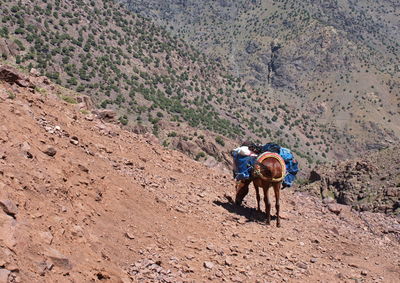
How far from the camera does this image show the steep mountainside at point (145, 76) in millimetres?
71438

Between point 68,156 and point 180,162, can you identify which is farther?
point 180,162

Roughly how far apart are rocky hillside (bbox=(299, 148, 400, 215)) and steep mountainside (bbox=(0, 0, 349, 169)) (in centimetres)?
1564

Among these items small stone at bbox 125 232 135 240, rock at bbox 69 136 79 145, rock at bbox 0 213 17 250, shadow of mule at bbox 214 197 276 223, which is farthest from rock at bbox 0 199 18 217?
shadow of mule at bbox 214 197 276 223

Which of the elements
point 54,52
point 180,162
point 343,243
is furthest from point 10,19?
point 343,243

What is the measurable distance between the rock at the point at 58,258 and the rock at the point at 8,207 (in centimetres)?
79

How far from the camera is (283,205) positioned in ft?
53.6

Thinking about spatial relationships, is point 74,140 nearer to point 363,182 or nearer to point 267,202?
point 267,202

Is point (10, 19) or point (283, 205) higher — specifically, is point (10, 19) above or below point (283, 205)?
below

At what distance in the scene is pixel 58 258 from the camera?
6.39m

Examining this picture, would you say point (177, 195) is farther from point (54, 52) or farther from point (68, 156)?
point (54, 52)

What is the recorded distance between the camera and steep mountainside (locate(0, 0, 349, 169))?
71.4 meters

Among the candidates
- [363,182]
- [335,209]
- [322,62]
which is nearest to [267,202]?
[335,209]

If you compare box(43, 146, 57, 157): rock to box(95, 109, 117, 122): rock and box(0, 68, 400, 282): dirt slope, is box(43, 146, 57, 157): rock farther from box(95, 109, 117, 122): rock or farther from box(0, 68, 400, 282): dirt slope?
box(95, 109, 117, 122): rock

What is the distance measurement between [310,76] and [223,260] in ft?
554
